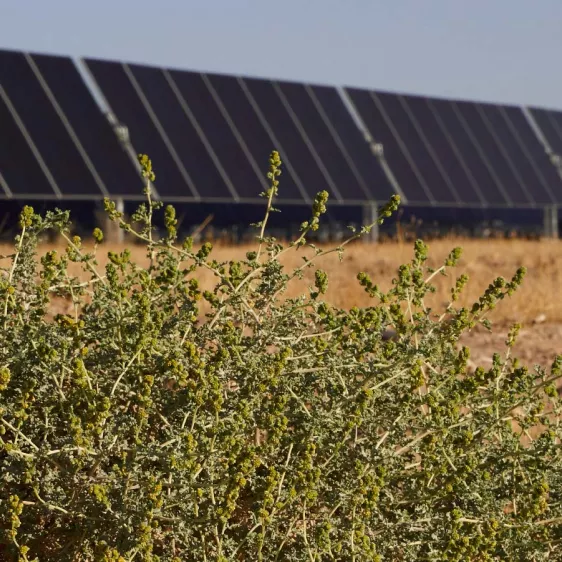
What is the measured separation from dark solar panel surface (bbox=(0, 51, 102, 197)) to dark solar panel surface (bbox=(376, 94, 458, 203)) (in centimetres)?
640

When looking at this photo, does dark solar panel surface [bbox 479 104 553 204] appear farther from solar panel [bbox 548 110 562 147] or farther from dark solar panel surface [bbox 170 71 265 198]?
dark solar panel surface [bbox 170 71 265 198]

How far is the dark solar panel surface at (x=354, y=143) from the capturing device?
17141mm

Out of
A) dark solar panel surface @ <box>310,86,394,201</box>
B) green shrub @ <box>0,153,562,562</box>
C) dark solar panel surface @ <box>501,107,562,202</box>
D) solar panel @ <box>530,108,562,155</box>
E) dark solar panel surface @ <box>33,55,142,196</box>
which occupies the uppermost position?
solar panel @ <box>530,108,562,155</box>

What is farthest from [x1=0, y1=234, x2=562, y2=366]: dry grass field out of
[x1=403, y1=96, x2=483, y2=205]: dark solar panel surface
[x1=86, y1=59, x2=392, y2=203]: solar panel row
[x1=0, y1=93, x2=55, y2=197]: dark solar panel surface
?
[x1=403, y1=96, x2=483, y2=205]: dark solar panel surface

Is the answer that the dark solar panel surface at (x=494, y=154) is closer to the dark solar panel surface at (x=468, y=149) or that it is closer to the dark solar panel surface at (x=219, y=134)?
the dark solar panel surface at (x=468, y=149)

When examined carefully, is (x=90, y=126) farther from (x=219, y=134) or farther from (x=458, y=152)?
(x=458, y=152)

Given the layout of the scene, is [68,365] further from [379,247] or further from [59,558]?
[379,247]

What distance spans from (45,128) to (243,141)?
320 centimetres

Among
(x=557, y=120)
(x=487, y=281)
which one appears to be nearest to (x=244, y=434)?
(x=487, y=281)

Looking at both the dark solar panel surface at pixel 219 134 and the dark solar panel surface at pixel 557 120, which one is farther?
the dark solar panel surface at pixel 557 120

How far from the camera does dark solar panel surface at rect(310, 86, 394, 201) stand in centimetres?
1714

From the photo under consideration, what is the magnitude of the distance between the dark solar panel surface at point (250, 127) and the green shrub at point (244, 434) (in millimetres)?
12342

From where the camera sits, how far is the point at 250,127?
1611 cm

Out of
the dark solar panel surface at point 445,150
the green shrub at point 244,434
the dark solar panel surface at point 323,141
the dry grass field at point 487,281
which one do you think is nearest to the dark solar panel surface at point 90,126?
the dry grass field at point 487,281
